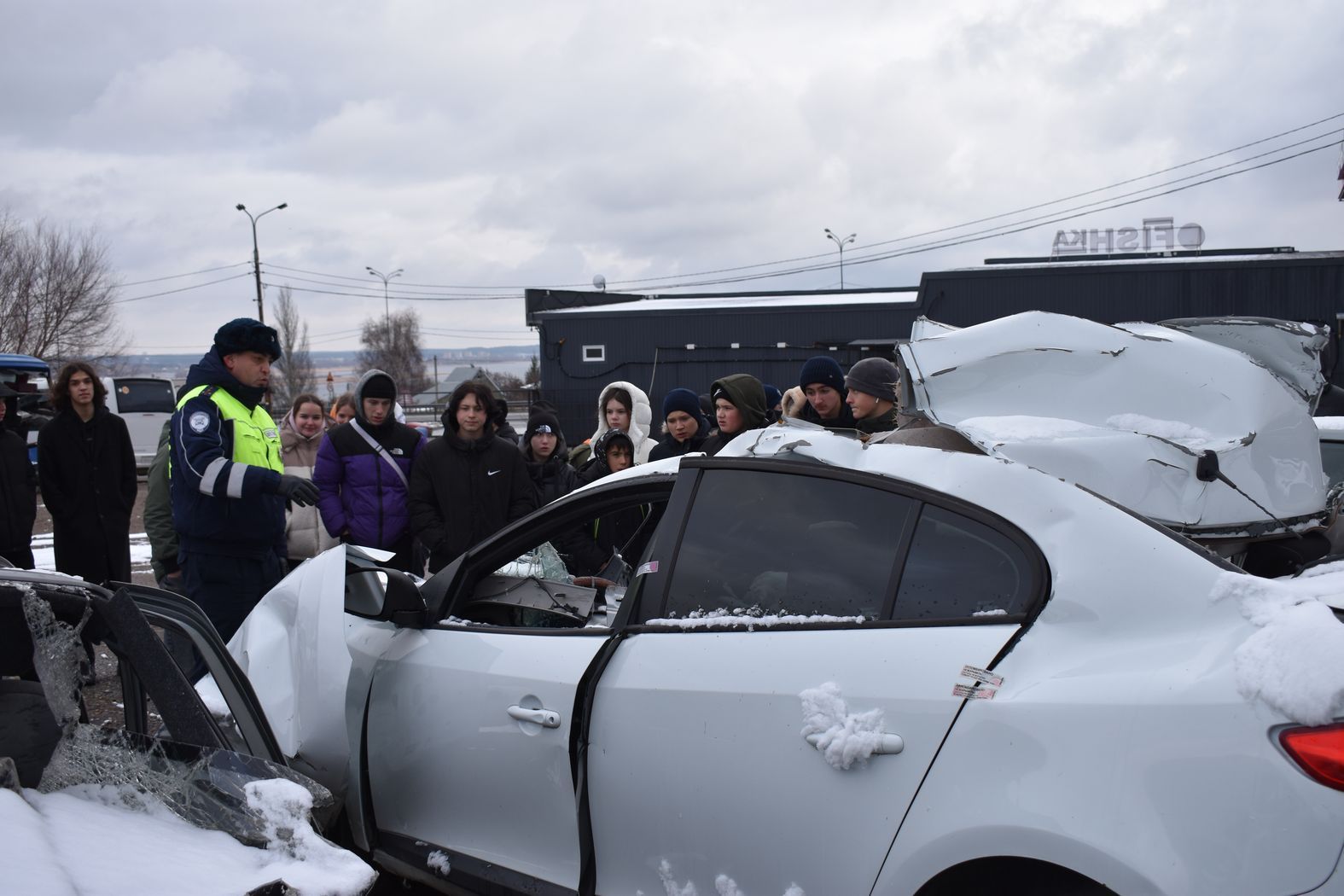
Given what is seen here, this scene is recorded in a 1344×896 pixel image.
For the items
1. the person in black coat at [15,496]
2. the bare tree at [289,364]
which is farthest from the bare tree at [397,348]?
the person in black coat at [15,496]

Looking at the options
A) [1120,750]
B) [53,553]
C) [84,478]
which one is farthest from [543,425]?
[53,553]

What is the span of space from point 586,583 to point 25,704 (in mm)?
1894

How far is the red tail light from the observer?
5.55 ft

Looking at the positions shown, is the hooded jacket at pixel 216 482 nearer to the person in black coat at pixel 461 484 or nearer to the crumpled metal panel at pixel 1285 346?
the person in black coat at pixel 461 484

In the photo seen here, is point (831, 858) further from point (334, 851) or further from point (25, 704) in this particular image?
point (25, 704)

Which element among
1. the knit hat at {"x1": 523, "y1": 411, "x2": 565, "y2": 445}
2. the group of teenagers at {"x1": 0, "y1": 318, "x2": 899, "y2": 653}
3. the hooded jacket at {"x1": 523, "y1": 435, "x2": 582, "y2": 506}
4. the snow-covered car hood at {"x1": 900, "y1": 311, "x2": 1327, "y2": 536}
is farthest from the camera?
the knit hat at {"x1": 523, "y1": 411, "x2": 565, "y2": 445}

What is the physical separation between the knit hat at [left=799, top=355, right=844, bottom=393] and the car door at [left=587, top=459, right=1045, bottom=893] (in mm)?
3052

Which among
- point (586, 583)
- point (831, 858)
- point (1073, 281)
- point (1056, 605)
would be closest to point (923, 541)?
point (1056, 605)

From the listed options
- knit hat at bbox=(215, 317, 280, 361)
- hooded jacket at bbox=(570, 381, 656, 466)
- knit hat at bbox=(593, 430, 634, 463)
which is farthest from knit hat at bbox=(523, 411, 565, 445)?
knit hat at bbox=(215, 317, 280, 361)

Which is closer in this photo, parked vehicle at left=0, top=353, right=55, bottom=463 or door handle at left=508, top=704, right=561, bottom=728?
door handle at left=508, top=704, right=561, bottom=728

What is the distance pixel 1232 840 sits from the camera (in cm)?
172

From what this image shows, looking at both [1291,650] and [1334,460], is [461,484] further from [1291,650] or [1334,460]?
[1334,460]

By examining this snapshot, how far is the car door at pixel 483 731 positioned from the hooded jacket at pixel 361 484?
6.87 feet

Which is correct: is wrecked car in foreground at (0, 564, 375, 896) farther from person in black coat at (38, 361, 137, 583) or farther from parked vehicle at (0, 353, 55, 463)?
parked vehicle at (0, 353, 55, 463)
